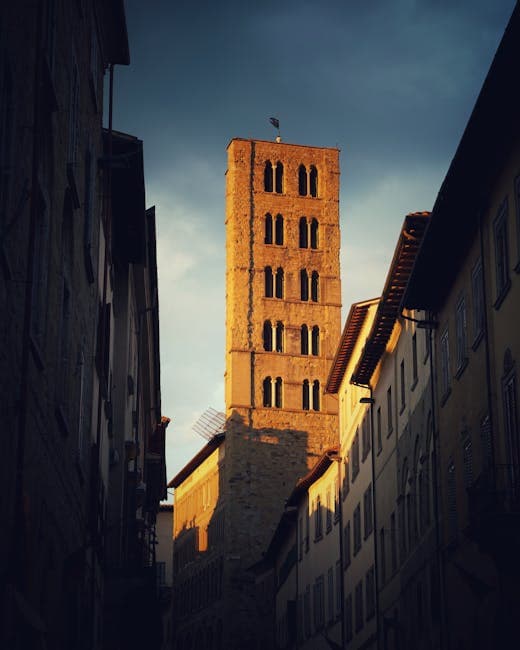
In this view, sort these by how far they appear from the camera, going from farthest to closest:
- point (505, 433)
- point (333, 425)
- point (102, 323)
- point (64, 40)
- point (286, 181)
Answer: point (286, 181) < point (333, 425) < point (102, 323) < point (505, 433) < point (64, 40)

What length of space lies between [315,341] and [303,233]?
25.3ft

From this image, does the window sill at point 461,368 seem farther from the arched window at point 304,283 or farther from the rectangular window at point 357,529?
the arched window at point 304,283

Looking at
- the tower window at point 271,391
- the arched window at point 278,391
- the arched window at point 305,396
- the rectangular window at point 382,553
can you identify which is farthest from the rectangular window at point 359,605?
the arched window at point 305,396

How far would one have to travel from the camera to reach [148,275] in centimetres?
3722

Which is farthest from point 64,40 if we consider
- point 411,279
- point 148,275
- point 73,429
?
point 148,275

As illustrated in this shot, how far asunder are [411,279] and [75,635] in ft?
34.9

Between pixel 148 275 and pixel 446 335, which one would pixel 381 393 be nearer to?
pixel 148 275

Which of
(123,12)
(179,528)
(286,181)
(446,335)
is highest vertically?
(286,181)

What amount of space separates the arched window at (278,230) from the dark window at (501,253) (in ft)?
219

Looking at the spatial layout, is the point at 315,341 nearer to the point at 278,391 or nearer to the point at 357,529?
the point at 278,391

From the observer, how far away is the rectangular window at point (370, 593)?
1479 inches

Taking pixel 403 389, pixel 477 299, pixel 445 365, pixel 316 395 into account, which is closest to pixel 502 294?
pixel 477 299

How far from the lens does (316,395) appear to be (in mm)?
84188

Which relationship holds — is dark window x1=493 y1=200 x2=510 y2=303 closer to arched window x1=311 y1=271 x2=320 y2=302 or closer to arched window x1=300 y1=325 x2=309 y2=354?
arched window x1=300 y1=325 x2=309 y2=354
